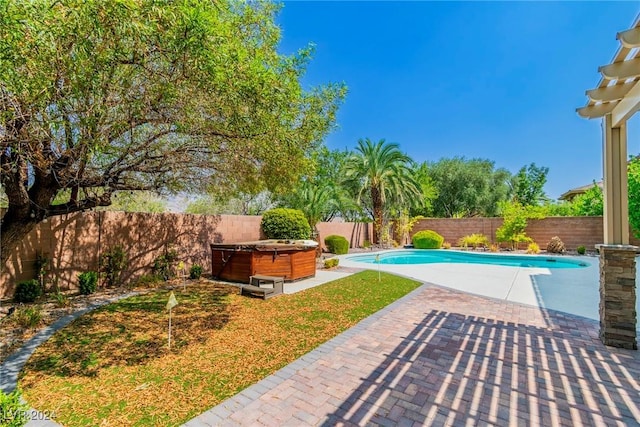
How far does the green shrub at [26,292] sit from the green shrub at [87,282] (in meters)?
0.88

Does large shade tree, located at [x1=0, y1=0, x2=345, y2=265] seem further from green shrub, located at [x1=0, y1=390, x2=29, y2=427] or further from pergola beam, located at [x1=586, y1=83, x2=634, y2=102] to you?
pergola beam, located at [x1=586, y1=83, x2=634, y2=102]

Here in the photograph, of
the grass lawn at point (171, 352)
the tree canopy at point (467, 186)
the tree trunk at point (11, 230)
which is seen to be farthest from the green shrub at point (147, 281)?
the tree canopy at point (467, 186)

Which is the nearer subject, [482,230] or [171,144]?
[171,144]

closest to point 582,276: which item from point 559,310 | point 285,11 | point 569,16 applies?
point 559,310

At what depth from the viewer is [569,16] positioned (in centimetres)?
799

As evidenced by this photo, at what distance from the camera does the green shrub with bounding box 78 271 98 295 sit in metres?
7.26

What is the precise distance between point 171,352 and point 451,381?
3.87 m

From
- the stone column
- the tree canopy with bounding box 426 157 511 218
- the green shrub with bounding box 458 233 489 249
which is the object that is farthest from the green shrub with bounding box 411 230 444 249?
the stone column

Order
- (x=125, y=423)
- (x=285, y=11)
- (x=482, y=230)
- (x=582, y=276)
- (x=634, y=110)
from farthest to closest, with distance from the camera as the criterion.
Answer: (x=482, y=230)
(x=582, y=276)
(x=285, y=11)
(x=634, y=110)
(x=125, y=423)

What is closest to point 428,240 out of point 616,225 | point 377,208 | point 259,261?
point 377,208

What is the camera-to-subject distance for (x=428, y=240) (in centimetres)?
2069

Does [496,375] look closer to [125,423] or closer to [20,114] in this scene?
[125,423]

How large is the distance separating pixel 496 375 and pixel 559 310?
398cm

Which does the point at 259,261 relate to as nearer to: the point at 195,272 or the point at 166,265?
the point at 195,272
